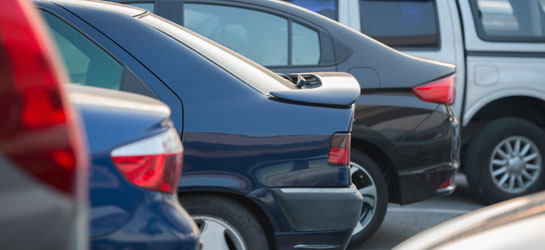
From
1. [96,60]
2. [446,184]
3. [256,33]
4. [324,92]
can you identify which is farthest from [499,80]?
[96,60]

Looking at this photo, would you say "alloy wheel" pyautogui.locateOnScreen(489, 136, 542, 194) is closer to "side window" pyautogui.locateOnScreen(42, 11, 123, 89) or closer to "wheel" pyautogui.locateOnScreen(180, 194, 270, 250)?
"wheel" pyautogui.locateOnScreen(180, 194, 270, 250)

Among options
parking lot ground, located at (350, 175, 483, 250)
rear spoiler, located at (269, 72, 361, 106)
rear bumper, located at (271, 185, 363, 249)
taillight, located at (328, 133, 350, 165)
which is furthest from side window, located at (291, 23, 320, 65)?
rear bumper, located at (271, 185, 363, 249)

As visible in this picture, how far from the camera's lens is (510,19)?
762cm

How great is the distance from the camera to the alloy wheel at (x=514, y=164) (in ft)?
24.1

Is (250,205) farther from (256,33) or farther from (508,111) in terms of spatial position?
(508,111)

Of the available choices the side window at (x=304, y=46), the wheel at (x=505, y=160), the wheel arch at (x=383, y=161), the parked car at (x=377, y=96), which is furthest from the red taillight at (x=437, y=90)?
the wheel at (x=505, y=160)

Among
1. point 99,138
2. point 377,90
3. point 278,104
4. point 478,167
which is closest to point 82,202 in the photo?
point 99,138

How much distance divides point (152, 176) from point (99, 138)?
0.21 meters

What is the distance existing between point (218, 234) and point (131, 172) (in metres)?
1.17

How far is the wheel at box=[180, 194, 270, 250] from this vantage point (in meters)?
3.80

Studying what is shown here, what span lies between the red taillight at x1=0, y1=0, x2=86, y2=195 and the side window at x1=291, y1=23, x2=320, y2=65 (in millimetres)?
4260

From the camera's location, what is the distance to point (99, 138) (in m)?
2.61

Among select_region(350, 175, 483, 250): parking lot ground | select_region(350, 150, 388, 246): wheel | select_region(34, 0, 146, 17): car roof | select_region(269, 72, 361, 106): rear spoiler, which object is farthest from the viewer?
select_region(350, 175, 483, 250): parking lot ground

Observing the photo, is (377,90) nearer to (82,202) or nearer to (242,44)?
(242,44)
